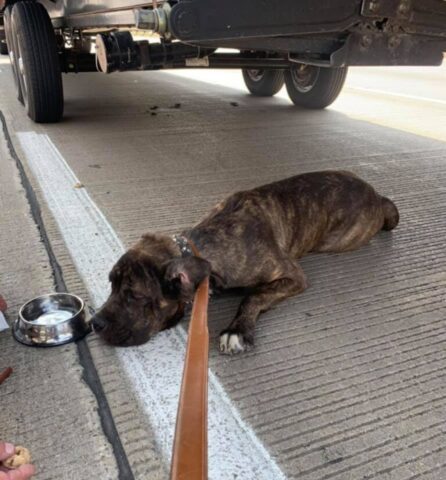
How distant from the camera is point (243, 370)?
75.7 inches

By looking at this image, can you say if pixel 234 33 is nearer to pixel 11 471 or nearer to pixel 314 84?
pixel 11 471

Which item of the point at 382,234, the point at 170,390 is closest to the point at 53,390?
the point at 170,390

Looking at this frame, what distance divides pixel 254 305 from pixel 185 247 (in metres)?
0.42

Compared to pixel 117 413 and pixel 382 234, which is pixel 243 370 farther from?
pixel 382 234

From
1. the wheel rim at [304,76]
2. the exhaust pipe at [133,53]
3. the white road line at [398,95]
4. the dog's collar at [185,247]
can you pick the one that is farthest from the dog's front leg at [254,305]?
the white road line at [398,95]

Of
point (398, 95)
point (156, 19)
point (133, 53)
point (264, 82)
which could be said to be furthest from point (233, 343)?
point (398, 95)

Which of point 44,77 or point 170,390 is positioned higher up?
point 44,77

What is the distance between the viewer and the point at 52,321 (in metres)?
2.14

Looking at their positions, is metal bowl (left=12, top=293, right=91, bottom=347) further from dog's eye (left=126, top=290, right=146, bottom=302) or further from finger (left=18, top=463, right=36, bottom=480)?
finger (left=18, top=463, right=36, bottom=480)

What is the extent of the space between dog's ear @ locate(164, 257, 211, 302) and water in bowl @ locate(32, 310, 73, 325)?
20.3 inches

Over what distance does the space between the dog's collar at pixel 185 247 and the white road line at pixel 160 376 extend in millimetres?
356

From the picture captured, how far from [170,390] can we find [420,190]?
2845mm

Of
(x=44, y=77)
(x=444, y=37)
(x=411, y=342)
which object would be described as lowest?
(x=411, y=342)

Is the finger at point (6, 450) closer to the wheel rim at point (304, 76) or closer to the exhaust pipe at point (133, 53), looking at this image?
the exhaust pipe at point (133, 53)
